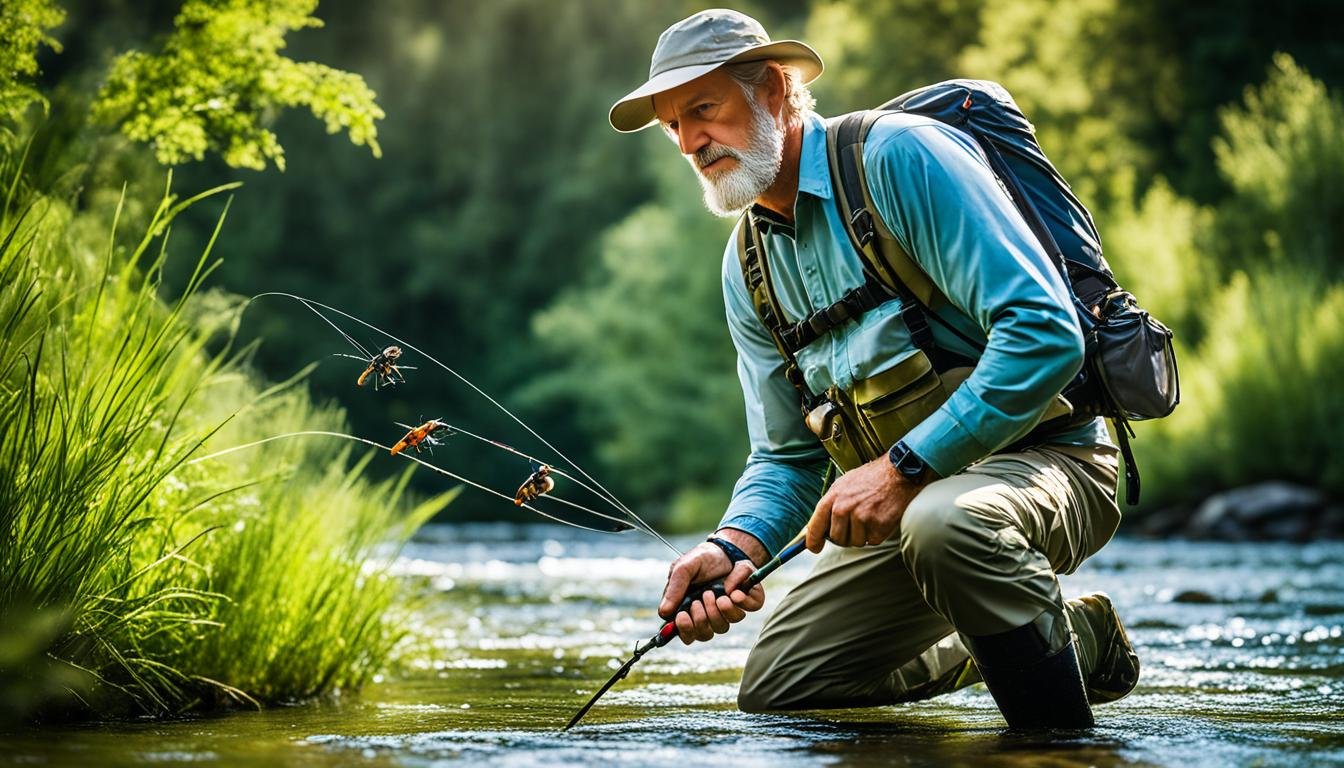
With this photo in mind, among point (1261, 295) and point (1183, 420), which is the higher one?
point (1261, 295)

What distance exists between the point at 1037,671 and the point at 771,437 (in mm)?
989

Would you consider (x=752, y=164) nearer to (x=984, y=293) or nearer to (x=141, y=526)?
(x=984, y=293)

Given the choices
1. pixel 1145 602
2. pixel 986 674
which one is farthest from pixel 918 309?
pixel 1145 602

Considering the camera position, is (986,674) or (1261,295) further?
(1261,295)

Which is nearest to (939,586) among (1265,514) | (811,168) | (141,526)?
(811,168)

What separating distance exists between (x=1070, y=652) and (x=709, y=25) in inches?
Answer: 65.2

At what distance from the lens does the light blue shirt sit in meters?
3.12

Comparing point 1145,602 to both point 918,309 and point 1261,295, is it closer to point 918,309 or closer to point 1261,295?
point 918,309

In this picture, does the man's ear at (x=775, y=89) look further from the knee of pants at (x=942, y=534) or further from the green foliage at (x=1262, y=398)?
the green foliage at (x=1262, y=398)

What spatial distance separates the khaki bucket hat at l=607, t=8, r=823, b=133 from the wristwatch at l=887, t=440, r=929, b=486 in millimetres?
975

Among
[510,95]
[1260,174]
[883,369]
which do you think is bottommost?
[883,369]

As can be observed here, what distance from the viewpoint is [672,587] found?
345 centimetres

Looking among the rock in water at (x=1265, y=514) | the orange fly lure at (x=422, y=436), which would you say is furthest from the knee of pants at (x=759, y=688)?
the rock in water at (x=1265, y=514)

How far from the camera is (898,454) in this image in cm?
322
